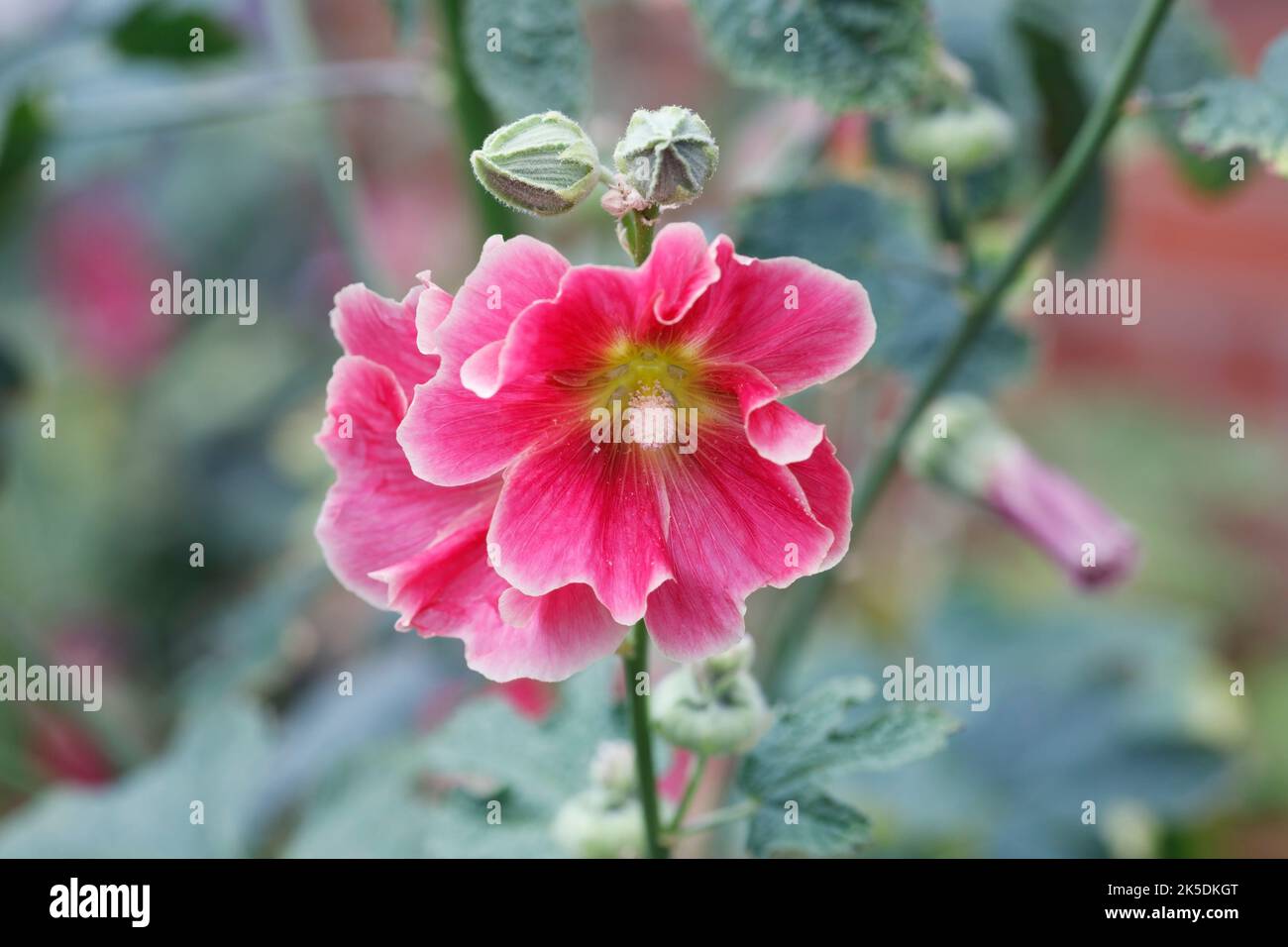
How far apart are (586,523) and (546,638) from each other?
0.03m

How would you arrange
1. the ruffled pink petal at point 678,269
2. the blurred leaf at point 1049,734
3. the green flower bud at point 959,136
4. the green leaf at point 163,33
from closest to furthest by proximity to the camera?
the ruffled pink petal at point 678,269
the green flower bud at point 959,136
the green leaf at point 163,33
the blurred leaf at point 1049,734

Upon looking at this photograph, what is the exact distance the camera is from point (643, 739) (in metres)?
0.40

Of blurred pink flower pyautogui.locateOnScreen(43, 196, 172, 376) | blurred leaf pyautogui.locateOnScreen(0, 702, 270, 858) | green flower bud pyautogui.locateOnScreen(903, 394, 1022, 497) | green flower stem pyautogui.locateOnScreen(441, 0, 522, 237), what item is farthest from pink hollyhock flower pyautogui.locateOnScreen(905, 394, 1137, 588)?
blurred pink flower pyautogui.locateOnScreen(43, 196, 172, 376)

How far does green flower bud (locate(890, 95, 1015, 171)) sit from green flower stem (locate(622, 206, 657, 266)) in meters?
0.22

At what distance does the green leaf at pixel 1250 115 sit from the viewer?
448 mm

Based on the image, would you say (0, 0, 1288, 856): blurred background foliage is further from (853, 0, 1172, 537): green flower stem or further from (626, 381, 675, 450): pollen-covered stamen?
(626, 381, 675, 450): pollen-covered stamen

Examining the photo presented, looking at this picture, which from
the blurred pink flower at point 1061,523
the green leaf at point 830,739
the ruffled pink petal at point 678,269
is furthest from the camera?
the blurred pink flower at point 1061,523

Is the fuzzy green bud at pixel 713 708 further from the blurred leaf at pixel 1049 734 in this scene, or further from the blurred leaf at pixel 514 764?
the blurred leaf at pixel 1049 734

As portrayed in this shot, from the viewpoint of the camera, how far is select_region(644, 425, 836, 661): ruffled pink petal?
35 cm

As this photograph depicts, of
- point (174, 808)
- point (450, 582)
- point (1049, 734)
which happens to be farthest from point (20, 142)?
point (1049, 734)

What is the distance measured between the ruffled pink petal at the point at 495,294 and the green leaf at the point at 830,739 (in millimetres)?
189

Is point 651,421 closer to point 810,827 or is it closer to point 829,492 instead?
point 829,492

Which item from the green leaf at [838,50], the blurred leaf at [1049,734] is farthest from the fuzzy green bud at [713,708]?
the blurred leaf at [1049,734]

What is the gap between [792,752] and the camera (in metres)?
0.44
